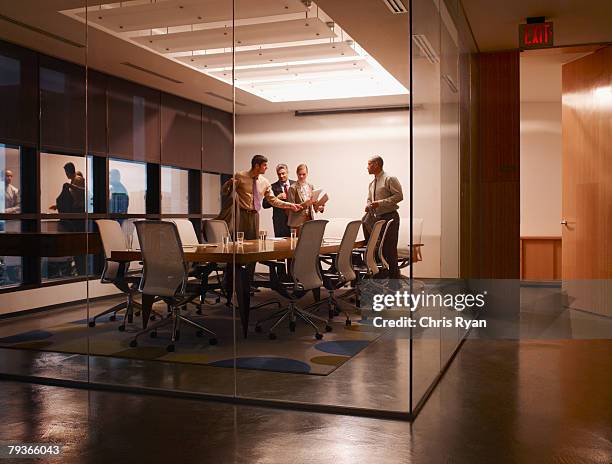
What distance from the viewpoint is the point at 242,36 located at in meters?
4.35

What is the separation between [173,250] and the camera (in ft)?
15.0

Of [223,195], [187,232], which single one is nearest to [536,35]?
[223,195]

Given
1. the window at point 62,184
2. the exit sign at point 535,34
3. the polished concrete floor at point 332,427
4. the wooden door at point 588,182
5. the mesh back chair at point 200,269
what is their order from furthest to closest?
the wooden door at point 588,182
the exit sign at point 535,34
the window at point 62,184
the mesh back chair at point 200,269
the polished concrete floor at point 332,427

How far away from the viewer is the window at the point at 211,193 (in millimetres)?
4371

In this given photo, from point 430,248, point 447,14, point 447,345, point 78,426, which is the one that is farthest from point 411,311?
point 447,14

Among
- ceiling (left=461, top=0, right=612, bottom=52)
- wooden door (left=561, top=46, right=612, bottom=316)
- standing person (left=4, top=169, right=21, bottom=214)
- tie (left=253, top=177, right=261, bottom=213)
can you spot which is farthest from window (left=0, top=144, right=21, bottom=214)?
wooden door (left=561, top=46, right=612, bottom=316)

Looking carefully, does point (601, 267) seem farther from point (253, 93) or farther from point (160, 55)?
point (160, 55)

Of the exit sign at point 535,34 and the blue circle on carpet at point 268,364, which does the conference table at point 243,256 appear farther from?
the exit sign at point 535,34

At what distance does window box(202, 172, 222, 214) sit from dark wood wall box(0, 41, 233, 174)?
0.18 feet

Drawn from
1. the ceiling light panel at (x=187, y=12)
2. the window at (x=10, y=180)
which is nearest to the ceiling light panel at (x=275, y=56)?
the ceiling light panel at (x=187, y=12)

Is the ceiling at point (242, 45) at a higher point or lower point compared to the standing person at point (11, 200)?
higher

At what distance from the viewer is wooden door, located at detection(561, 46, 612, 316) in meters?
7.71

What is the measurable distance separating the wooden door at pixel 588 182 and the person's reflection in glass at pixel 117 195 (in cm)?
546

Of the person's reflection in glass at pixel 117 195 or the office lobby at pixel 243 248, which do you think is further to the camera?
the person's reflection in glass at pixel 117 195
